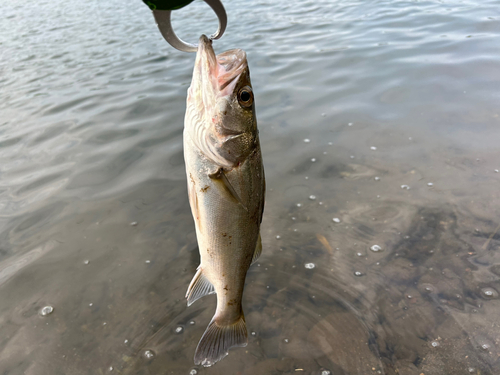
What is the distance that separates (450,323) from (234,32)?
9.74 metres

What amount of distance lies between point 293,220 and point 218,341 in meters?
1.89

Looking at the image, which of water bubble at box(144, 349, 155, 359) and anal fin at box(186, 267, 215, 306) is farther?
water bubble at box(144, 349, 155, 359)

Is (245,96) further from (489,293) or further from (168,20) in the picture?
(489,293)

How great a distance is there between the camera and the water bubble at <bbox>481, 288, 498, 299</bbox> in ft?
10.2

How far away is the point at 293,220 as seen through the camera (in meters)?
4.08

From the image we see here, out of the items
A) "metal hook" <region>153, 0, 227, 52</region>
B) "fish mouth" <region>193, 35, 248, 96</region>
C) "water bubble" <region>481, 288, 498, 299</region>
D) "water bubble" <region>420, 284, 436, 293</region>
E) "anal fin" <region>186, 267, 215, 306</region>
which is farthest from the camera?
"water bubble" <region>420, 284, 436, 293</region>

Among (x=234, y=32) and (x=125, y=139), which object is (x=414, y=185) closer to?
(x=125, y=139)

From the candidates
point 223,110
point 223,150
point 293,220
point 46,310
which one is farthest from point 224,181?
point 46,310

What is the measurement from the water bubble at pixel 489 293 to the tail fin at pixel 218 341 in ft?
6.93

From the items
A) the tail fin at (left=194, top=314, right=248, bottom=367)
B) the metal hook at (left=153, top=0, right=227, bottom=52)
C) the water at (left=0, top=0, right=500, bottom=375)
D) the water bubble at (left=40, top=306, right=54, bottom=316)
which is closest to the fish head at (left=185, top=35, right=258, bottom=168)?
the metal hook at (left=153, top=0, right=227, bottom=52)

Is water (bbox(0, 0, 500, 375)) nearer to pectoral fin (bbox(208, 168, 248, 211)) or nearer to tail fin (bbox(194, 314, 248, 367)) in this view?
tail fin (bbox(194, 314, 248, 367))

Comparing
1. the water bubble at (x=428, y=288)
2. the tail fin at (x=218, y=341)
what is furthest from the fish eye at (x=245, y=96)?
the water bubble at (x=428, y=288)

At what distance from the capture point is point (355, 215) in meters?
A: 4.07

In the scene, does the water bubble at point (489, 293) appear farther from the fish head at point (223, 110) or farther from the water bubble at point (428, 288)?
the fish head at point (223, 110)
